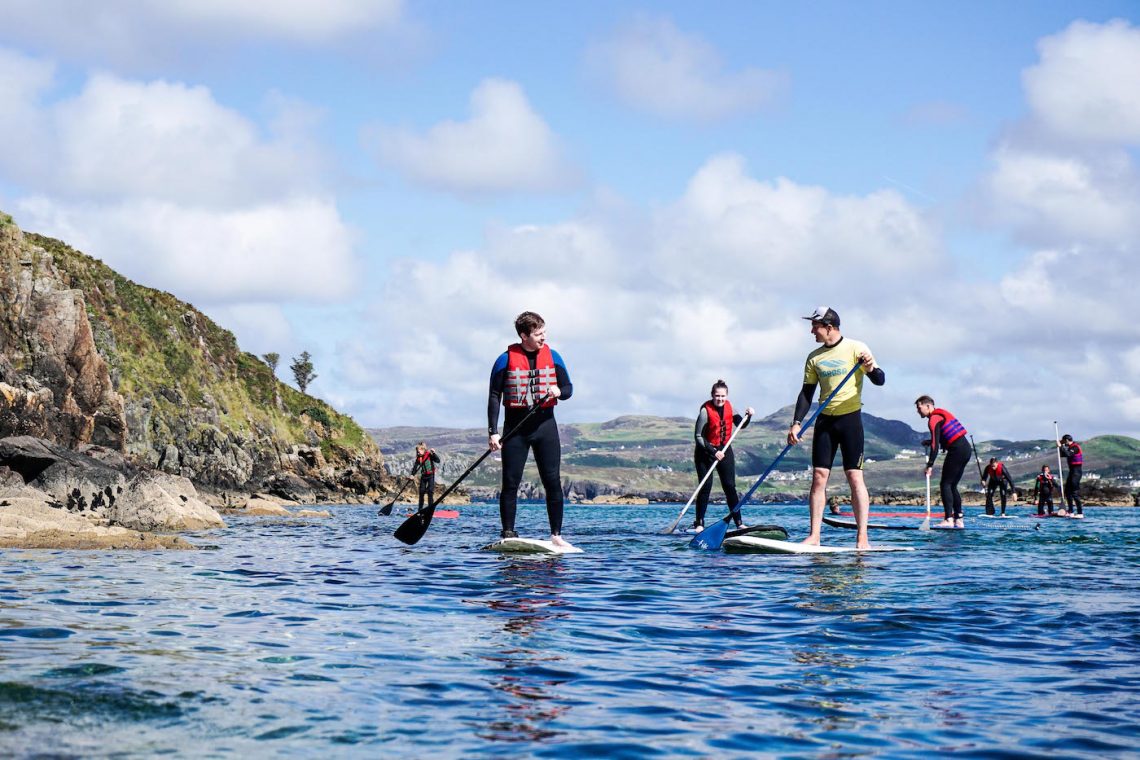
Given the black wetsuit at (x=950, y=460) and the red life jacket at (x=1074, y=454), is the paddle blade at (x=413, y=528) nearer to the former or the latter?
the black wetsuit at (x=950, y=460)

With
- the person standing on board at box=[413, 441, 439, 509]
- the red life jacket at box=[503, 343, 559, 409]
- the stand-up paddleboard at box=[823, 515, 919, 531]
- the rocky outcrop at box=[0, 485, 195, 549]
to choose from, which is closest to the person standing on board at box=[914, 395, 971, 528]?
the stand-up paddleboard at box=[823, 515, 919, 531]

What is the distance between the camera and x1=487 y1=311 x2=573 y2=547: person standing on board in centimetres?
1302

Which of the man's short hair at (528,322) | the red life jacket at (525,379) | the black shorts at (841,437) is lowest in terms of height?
the black shorts at (841,437)

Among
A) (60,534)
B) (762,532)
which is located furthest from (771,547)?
(60,534)

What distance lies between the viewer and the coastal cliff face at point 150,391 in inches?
1652

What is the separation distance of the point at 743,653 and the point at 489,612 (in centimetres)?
229

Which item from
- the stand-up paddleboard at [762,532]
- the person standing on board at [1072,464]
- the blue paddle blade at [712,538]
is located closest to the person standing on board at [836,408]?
the stand-up paddleboard at [762,532]

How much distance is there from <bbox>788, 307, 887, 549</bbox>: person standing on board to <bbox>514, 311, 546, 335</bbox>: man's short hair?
347 centimetres

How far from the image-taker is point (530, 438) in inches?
514

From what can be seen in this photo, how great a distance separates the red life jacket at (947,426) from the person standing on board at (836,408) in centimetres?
906

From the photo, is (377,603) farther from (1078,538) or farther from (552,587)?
(1078,538)

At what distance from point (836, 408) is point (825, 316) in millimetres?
1199

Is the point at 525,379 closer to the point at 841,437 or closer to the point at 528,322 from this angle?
the point at 528,322

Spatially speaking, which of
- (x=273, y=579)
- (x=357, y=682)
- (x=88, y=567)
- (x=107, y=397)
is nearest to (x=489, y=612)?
(x=357, y=682)
